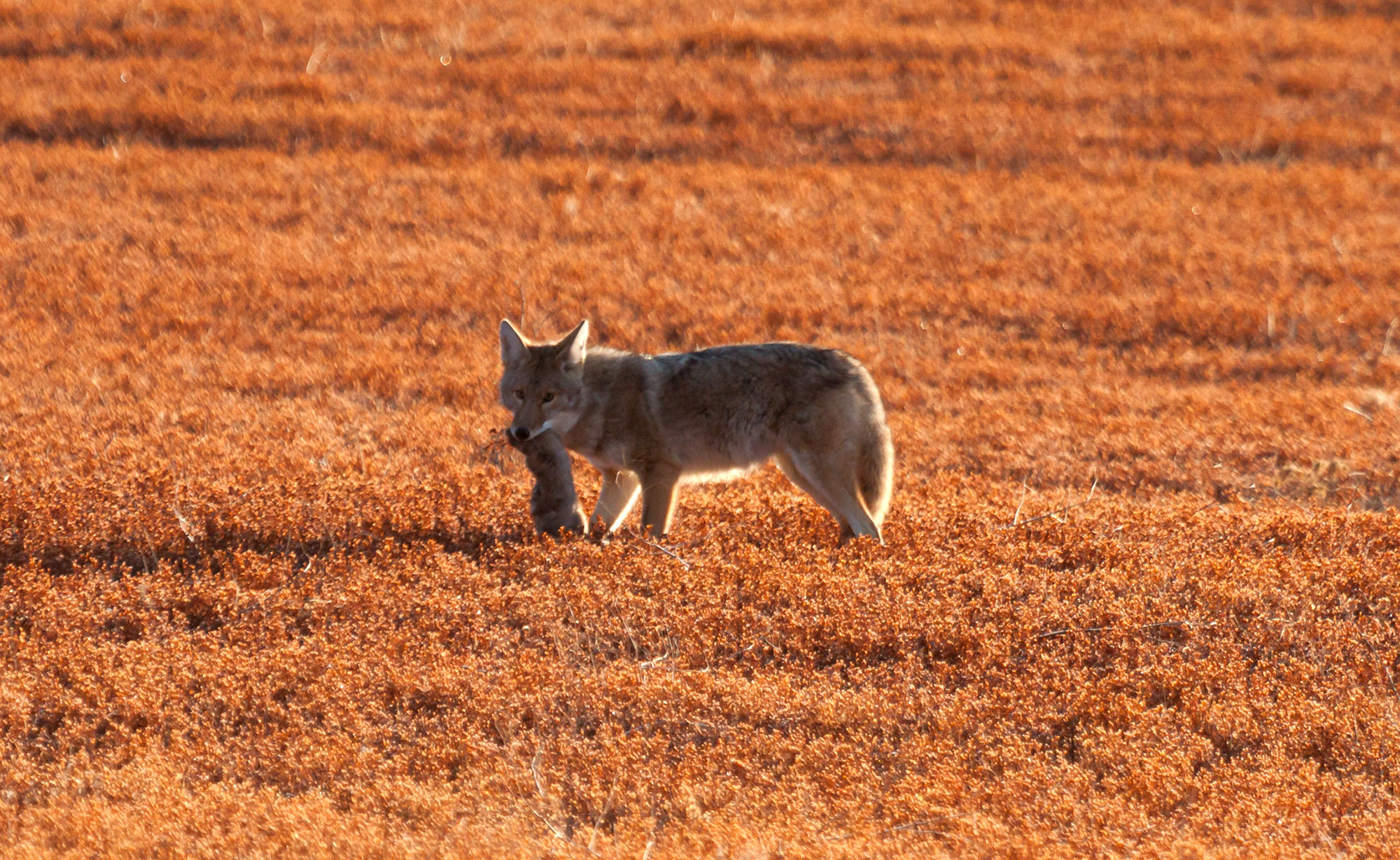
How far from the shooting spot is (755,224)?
60.7ft

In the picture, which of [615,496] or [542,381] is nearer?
[542,381]

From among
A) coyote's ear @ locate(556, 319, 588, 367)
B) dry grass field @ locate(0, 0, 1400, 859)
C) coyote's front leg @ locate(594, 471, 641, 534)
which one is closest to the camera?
dry grass field @ locate(0, 0, 1400, 859)

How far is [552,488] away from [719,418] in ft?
3.96

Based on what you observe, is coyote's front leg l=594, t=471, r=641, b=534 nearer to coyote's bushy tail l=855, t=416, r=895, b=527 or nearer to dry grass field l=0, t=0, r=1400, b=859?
dry grass field l=0, t=0, r=1400, b=859

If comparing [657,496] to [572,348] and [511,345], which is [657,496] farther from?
[511,345]

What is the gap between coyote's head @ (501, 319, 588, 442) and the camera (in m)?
8.53

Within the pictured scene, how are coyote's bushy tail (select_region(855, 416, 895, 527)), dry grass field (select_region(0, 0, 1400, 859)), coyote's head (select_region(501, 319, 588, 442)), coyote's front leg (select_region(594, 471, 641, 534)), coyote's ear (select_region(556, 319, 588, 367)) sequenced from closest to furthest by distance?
dry grass field (select_region(0, 0, 1400, 859))
coyote's head (select_region(501, 319, 588, 442))
coyote's bushy tail (select_region(855, 416, 895, 527))
coyote's ear (select_region(556, 319, 588, 367))
coyote's front leg (select_region(594, 471, 641, 534))

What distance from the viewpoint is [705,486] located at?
428 inches

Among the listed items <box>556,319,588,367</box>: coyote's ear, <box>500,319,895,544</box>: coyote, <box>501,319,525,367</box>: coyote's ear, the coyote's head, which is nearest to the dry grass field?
<box>500,319,895,544</box>: coyote

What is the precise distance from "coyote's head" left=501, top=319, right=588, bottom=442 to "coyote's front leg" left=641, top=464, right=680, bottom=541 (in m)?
0.64

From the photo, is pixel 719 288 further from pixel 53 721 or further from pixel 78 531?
pixel 53 721

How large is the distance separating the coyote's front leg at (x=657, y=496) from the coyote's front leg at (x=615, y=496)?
342 mm

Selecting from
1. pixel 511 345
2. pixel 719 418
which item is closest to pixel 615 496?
pixel 719 418

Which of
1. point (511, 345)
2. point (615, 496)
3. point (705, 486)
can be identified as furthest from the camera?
point (705, 486)
